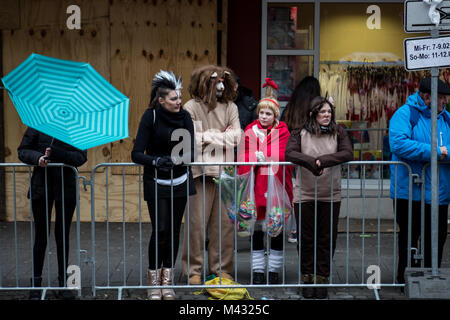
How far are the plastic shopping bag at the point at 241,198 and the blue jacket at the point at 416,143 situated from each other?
1.34 m

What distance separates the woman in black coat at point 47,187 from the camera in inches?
257

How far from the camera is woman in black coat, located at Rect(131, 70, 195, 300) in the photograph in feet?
21.1

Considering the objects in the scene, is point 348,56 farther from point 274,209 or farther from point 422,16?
point 274,209

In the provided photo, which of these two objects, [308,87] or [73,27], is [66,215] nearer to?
[308,87]

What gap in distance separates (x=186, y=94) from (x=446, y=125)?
3860 millimetres

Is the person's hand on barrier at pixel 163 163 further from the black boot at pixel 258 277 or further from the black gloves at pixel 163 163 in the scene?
the black boot at pixel 258 277

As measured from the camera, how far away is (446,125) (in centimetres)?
686

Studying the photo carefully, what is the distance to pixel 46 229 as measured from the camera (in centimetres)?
658

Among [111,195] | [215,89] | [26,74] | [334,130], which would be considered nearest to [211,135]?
[215,89]

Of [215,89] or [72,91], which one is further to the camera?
[215,89]

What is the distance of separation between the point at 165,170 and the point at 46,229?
125cm

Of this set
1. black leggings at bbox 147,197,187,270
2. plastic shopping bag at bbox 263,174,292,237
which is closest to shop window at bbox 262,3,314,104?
Result: plastic shopping bag at bbox 263,174,292,237

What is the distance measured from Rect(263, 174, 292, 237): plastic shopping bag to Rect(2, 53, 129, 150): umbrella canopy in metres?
1.50

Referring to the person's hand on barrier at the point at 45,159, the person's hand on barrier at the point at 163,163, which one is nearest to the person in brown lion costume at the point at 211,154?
the person's hand on barrier at the point at 163,163
